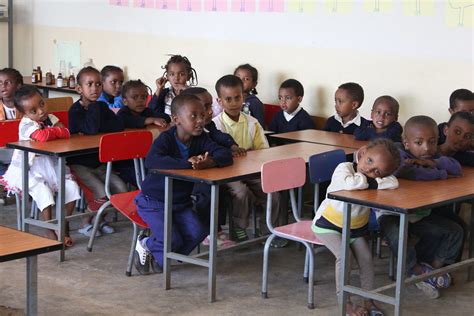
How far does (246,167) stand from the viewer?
4.67 meters

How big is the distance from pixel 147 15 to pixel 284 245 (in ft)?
10.3

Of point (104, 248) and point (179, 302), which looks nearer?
point (179, 302)

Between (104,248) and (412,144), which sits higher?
(412,144)

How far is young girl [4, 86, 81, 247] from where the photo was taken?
5.30 meters

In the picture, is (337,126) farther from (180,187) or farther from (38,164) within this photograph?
(38,164)

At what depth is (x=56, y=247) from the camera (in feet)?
10.3

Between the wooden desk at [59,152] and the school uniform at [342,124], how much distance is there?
5.83 ft

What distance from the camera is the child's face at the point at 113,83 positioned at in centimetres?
679

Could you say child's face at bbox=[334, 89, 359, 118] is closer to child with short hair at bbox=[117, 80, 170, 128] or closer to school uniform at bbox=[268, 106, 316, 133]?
school uniform at bbox=[268, 106, 316, 133]

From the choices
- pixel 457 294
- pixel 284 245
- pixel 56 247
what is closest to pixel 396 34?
pixel 284 245

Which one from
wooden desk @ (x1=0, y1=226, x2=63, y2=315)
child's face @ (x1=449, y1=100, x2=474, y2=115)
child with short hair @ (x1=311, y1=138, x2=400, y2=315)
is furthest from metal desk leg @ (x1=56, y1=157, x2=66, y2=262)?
child's face @ (x1=449, y1=100, x2=474, y2=115)

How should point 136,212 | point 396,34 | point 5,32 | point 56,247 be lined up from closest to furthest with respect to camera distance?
point 56,247 < point 136,212 < point 396,34 < point 5,32

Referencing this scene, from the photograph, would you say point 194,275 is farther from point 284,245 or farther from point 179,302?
point 284,245

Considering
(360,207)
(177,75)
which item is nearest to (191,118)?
(360,207)
